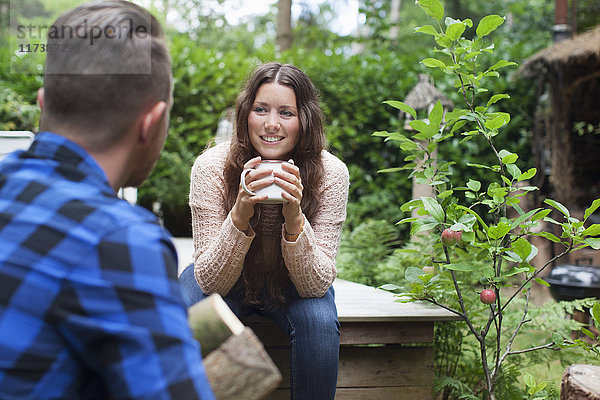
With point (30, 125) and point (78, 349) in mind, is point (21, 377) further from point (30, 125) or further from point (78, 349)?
point (30, 125)

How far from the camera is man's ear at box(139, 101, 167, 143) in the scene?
0.92 metres

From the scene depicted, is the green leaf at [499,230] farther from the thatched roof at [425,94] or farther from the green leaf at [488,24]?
the thatched roof at [425,94]

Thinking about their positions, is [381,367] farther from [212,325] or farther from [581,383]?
[212,325]

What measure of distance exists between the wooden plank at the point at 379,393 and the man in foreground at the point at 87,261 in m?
1.47

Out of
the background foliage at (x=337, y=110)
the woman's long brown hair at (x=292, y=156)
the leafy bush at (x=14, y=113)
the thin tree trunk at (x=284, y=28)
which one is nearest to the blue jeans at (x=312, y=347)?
the woman's long brown hair at (x=292, y=156)

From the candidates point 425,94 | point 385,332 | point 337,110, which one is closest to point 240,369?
point 385,332

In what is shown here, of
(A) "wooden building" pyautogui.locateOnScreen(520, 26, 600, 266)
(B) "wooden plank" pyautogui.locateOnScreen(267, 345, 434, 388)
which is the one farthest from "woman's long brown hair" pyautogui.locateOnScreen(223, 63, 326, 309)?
(A) "wooden building" pyautogui.locateOnScreen(520, 26, 600, 266)

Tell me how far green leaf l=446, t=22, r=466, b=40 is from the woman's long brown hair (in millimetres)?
561

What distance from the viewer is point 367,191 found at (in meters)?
6.60

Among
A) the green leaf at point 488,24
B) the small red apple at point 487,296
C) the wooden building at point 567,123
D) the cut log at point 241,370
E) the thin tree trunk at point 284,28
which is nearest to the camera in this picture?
the cut log at point 241,370

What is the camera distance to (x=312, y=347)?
1.87m

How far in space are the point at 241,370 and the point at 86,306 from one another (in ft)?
1.23

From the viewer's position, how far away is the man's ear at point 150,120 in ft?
3.03

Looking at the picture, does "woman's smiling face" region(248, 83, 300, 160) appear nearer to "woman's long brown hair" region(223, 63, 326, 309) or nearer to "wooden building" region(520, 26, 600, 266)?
"woman's long brown hair" region(223, 63, 326, 309)
